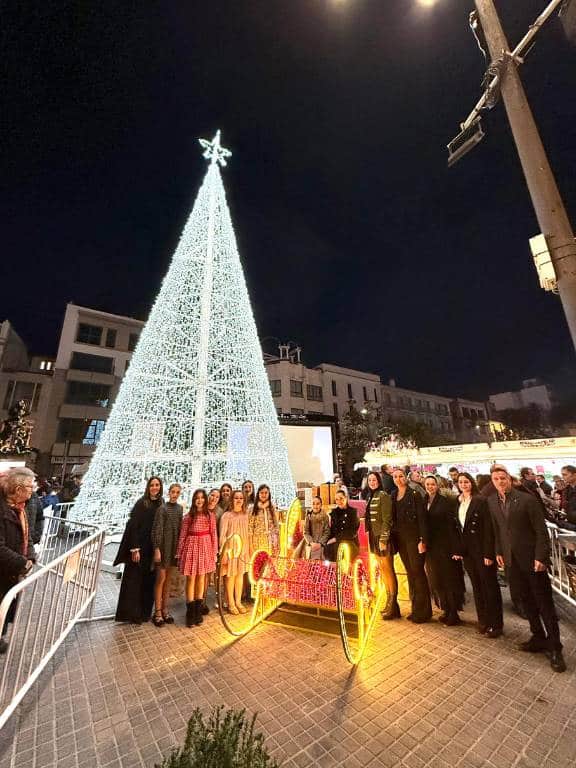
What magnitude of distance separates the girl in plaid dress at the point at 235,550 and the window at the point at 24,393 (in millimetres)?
26327

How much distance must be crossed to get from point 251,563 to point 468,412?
54475 millimetres

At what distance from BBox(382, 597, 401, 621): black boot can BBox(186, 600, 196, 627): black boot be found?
2.81m

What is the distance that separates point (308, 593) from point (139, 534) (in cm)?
266

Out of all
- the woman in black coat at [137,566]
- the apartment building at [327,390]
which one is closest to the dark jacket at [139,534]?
the woman in black coat at [137,566]

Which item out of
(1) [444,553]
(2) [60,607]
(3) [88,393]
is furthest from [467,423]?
(2) [60,607]

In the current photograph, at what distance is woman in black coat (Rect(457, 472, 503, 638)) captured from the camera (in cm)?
424

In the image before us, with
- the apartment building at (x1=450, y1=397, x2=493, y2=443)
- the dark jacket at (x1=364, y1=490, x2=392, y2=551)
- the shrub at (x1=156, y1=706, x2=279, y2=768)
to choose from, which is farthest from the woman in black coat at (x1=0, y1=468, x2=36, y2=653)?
the apartment building at (x1=450, y1=397, x2=493, y2=443)

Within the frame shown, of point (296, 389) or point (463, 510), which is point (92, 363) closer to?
point (296, 389)

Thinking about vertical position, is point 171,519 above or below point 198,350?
below

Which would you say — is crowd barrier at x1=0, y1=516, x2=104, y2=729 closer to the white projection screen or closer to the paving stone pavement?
the paving stone pavement

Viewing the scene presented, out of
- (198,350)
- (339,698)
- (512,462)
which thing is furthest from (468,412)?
(339,698)

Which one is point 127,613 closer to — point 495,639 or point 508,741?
point 508,741

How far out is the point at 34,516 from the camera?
529 cm

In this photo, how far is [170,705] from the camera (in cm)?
301
